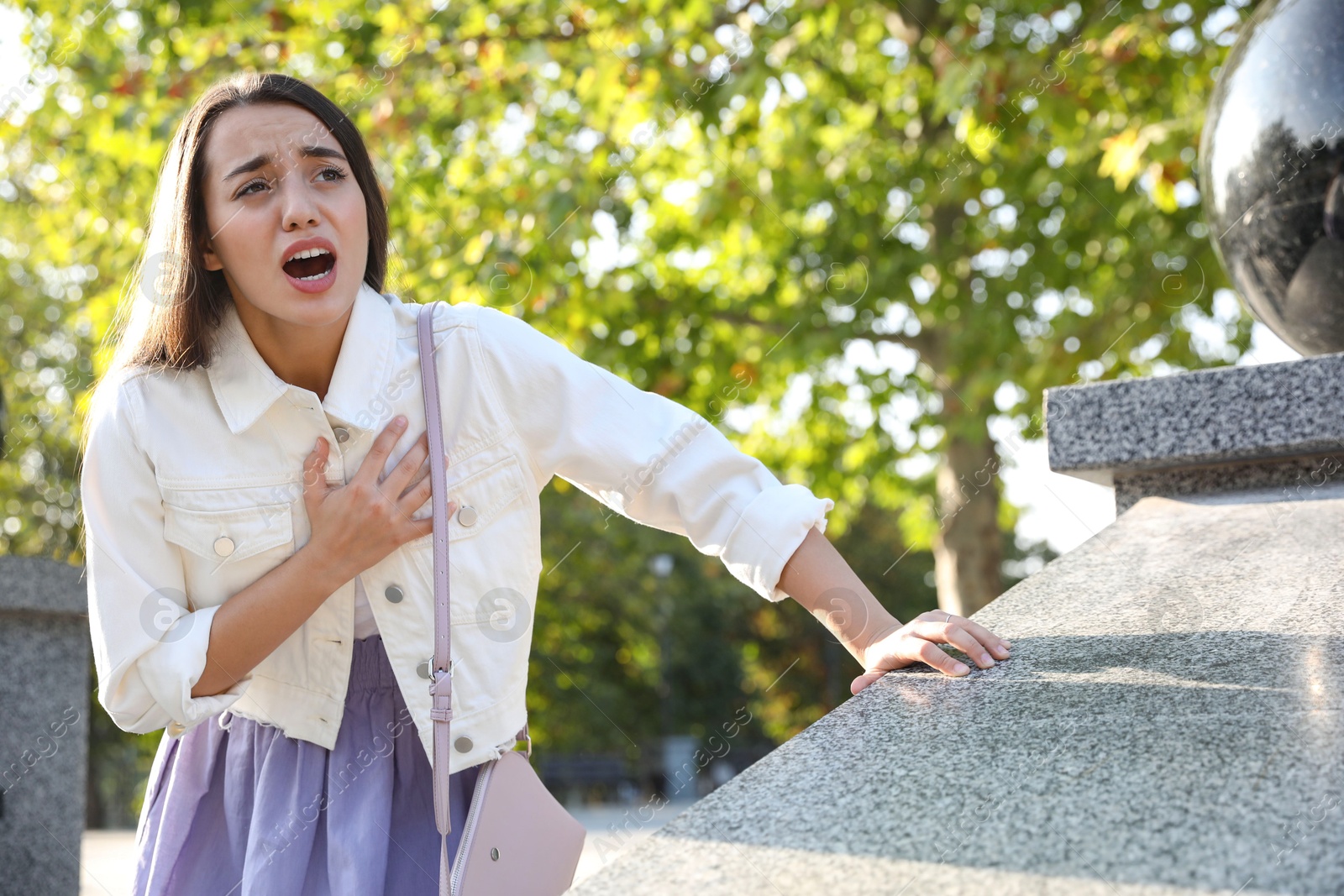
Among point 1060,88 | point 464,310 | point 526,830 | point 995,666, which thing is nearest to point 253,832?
point 526,830

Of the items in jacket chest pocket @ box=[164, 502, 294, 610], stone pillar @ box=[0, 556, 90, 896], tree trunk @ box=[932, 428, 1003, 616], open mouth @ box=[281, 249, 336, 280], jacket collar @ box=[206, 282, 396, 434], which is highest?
open mouth @ box=[281, 249, 336, 280]

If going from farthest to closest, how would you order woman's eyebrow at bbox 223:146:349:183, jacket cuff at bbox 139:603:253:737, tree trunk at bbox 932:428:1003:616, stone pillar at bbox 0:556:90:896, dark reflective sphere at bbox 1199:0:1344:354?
tree trunk at bbox 932:428:1003:616 < stone pillar at bbox 0:556:90:896 < dark reflective sphere at bbox 1199:0:1344:354 < woman's eyebrow at bbox 223:146:349:183 < jacket cuff at bbox 139:603:253:737

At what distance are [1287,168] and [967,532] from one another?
619 cm

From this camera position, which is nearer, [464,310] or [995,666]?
[995,666]

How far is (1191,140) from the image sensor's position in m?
6.34

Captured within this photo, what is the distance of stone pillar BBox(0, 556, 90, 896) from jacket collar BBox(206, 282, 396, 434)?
1.83 meters

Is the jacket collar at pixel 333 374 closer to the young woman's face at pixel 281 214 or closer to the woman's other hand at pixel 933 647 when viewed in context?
the young woman's face at pixel 281 214

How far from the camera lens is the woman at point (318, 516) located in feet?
6.39

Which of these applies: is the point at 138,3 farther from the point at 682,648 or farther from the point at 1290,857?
the point at 682,648

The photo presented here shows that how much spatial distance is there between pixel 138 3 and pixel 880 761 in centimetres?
768

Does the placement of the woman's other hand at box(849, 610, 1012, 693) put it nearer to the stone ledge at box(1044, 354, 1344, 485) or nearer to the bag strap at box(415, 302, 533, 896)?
the bag strap at box(415, 302, 533, 896)

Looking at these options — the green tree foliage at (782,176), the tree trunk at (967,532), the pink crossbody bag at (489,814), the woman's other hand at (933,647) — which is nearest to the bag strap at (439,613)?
the pink crossbody bag at (489,814)

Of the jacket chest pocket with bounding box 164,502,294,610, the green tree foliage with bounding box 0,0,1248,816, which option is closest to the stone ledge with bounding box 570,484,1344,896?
the jacket chest pocket with bounding box 164,502,294,610

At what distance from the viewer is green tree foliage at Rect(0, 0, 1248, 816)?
7.09m
